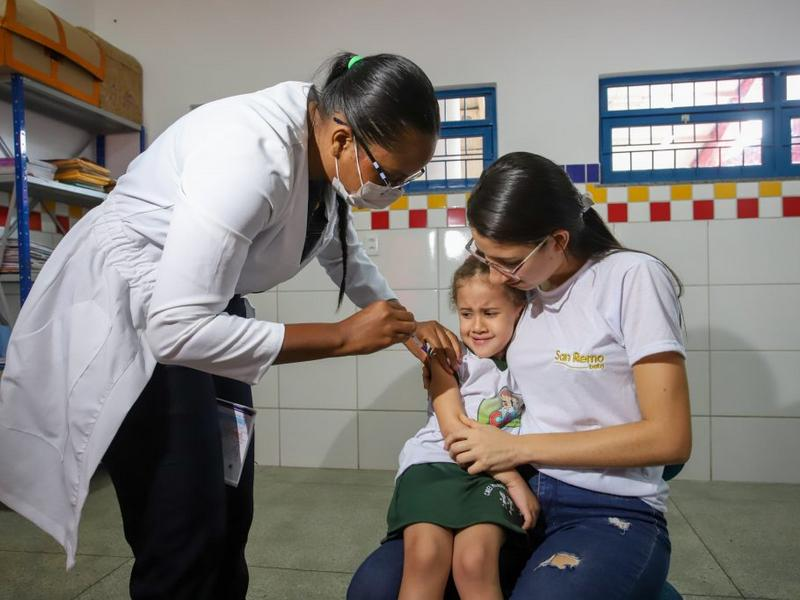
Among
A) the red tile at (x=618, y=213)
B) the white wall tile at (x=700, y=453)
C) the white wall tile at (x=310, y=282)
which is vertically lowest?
the white wall tile at (x=700, y=453)

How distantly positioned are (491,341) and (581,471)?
358mm

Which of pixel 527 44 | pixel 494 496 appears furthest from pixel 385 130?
pixel 527 44

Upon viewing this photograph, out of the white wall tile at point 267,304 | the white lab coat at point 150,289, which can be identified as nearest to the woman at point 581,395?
the white lab coat at point 150,289

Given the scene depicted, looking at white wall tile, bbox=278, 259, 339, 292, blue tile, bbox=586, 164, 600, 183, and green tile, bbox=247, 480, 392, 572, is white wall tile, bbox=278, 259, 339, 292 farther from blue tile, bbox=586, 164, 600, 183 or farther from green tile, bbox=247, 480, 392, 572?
blue tile, bbox=586, 164, 600, 183

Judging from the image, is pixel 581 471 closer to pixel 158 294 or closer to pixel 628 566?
pixel 628 566

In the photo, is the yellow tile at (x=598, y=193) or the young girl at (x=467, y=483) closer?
the young girl at (x=467, y=483)

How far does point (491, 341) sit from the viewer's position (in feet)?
4.36

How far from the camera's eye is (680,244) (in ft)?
8.92

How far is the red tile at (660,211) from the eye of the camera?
2.72 meters

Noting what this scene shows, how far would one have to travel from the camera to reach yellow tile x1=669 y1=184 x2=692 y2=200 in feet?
8.88

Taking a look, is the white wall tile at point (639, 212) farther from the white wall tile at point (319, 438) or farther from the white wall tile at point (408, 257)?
the white wall tile at point (319, 438)

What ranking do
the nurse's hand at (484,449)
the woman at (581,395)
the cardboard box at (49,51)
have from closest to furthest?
Answer: the woman at (581,395), the nurse's hand at (484,449), the cardboard box at (49,51)

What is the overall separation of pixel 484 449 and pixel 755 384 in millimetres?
2138

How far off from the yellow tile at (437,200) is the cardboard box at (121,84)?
159 centimetres
